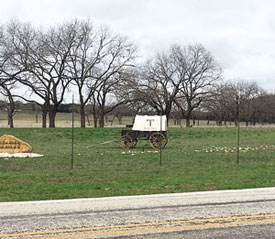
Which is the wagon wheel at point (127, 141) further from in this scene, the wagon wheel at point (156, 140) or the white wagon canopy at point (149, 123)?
the wagon wheel at point (156, 140)

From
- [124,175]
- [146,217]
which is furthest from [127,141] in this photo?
[146,217]

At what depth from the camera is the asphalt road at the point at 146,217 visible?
20.0 ft

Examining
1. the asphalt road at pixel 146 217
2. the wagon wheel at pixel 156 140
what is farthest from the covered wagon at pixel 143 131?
the asphalt road at pixel 146 217

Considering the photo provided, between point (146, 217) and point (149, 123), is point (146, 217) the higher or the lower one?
the lower one

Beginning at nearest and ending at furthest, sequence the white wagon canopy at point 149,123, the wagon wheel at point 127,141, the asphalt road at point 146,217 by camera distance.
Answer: the asphalt road at point 146,217 < the wagon wheel at point 127,141 < the white wagon canopy at point 149,123

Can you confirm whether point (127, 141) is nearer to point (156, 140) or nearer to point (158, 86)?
point (156, 140)

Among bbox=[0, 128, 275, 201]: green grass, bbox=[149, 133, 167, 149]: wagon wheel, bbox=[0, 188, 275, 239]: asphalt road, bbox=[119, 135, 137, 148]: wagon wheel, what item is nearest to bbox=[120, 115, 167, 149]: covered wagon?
bbox=[119, 135, 137, 148]: wagon wheel

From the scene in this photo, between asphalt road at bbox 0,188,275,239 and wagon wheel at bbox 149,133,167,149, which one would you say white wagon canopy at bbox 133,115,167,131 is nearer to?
wagon wheel at bbox 149,133,167,149

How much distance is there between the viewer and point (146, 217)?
706cm

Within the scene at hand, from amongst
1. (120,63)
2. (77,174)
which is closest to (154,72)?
(120,63)

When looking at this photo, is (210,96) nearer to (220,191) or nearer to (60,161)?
(60,161)

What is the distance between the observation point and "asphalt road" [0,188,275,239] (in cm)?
609

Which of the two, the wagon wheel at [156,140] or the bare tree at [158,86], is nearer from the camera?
the wagon wheel at [156,140]

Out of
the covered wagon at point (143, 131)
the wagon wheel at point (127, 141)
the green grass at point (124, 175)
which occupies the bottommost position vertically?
the green grass at point (124, 175)
